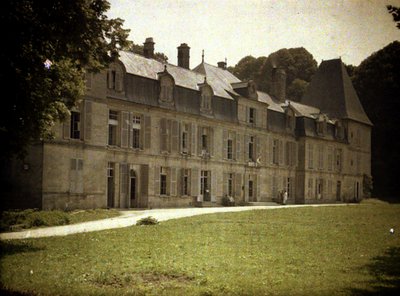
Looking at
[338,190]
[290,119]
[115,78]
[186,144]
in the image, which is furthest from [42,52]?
[338,190]

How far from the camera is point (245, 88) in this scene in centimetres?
3597

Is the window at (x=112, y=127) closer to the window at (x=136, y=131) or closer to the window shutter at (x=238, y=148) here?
the window at (x=136, y=131)

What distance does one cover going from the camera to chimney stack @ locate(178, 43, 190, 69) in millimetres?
35219

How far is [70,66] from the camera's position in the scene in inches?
483

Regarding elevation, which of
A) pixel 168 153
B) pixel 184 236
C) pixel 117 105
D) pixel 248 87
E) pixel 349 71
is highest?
pixel 349 71

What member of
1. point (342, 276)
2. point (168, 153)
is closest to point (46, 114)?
point (342, 276)

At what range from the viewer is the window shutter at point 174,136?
29.1 m

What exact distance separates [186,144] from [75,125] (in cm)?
915

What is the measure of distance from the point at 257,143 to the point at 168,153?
420 inches

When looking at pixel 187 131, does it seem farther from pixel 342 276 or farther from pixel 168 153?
pixel 342 276

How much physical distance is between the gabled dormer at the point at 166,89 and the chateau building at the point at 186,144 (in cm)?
6

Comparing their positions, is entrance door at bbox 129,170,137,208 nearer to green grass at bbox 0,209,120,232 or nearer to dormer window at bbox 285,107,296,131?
green grass at bbox 0,209,120,232

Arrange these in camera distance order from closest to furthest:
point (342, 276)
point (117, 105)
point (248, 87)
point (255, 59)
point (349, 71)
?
point (342, 276), point (117, 105), point (248, 87), point (349, 71), point (255, 59)

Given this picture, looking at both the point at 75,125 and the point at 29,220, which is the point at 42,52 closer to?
the point at 29,220
